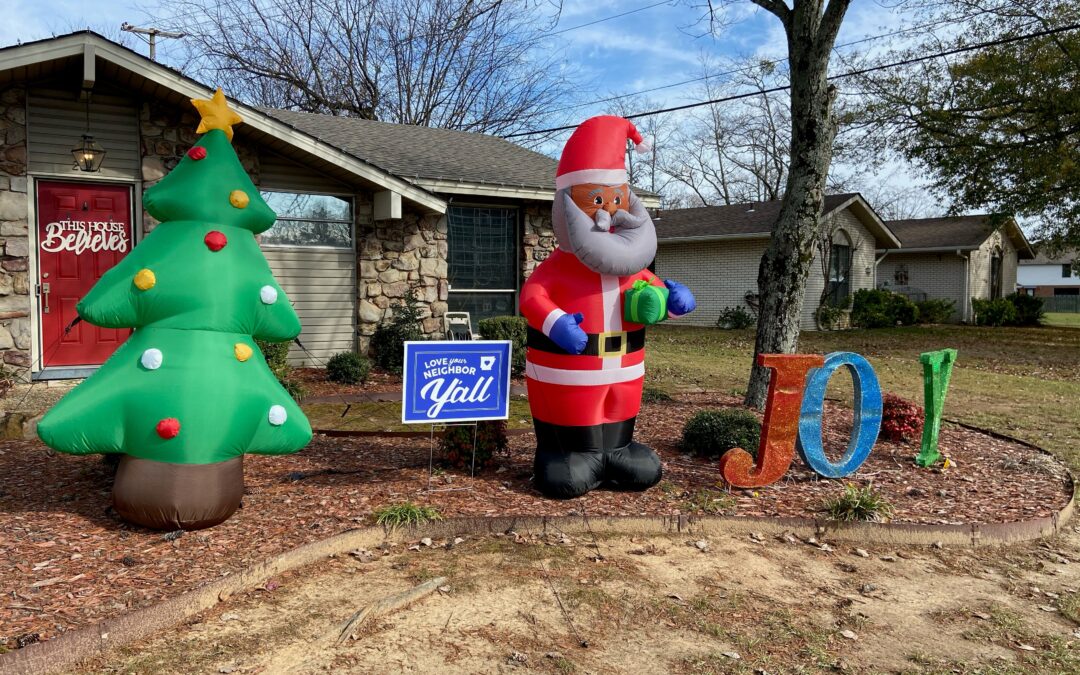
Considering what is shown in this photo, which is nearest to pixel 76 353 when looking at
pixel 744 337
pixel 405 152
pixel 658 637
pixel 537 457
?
pixel 405 152

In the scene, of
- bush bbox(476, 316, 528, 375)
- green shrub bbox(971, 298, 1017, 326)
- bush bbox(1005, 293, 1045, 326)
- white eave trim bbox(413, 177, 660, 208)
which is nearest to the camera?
white eave trim bbox(413, 177, 660, 208)

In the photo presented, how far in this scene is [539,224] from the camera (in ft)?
39.4

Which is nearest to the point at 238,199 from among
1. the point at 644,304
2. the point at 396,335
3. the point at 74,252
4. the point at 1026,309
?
the point at 644,304

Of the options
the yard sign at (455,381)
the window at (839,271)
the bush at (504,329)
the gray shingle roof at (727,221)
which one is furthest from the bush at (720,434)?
the window at (839,271)

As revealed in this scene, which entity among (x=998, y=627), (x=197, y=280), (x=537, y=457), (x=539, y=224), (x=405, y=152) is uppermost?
(x=405, y=152)

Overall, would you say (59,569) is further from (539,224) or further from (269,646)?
(539,224)

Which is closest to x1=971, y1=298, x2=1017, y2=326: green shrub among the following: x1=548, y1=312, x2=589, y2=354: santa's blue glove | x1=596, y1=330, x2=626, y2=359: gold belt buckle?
x1=596, y1=330, x2=626, y2=359: gold belt buckle

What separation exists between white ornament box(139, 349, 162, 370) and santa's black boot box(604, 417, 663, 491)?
273cm

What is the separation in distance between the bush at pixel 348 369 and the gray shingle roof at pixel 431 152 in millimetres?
2689

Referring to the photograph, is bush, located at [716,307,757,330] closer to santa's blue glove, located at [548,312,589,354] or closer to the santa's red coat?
the santa's red coat

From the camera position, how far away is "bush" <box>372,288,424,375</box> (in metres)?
10.3

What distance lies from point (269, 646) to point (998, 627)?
3.30m

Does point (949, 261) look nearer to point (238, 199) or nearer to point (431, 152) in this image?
point (431, 152)

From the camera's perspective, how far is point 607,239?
482cm
